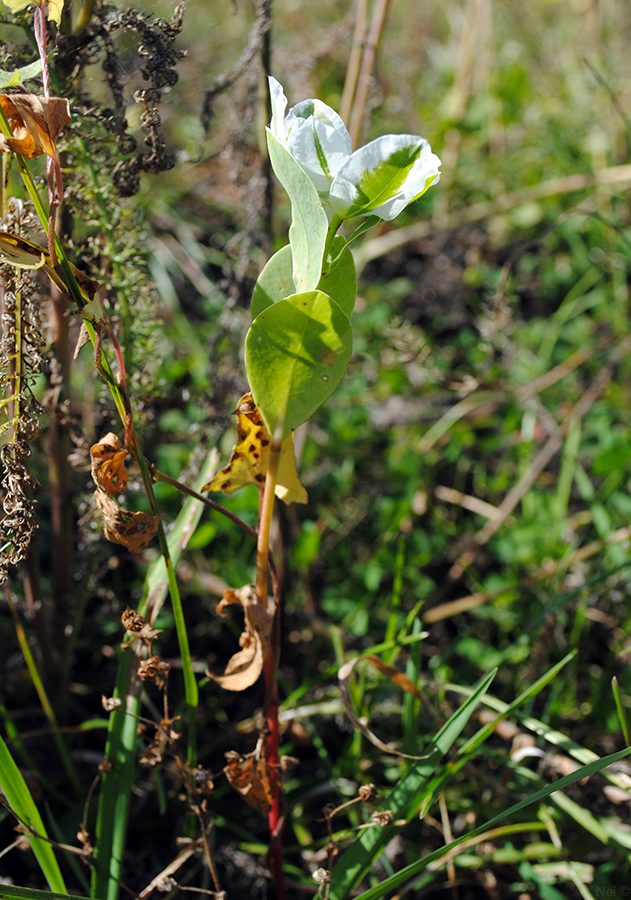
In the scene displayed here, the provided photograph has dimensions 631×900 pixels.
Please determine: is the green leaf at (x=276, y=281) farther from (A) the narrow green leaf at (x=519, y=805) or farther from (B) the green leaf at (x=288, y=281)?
(A) the narrow green leaf at (x=519, y=805)

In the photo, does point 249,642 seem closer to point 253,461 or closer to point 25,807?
point 253,461

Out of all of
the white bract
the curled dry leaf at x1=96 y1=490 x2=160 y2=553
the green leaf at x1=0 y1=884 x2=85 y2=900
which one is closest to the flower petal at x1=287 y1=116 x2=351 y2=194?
the white bract

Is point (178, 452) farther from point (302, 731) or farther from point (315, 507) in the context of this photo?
point (302, 731)

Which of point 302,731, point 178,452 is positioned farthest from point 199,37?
point 302,731

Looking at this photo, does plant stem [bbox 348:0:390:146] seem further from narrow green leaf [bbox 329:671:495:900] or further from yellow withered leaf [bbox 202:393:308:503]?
narrow green leaf [bbox 329:671:495:900]

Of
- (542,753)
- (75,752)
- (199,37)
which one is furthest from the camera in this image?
(199,37)

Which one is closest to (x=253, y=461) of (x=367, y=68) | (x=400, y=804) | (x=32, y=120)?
(x=32, y=120)
